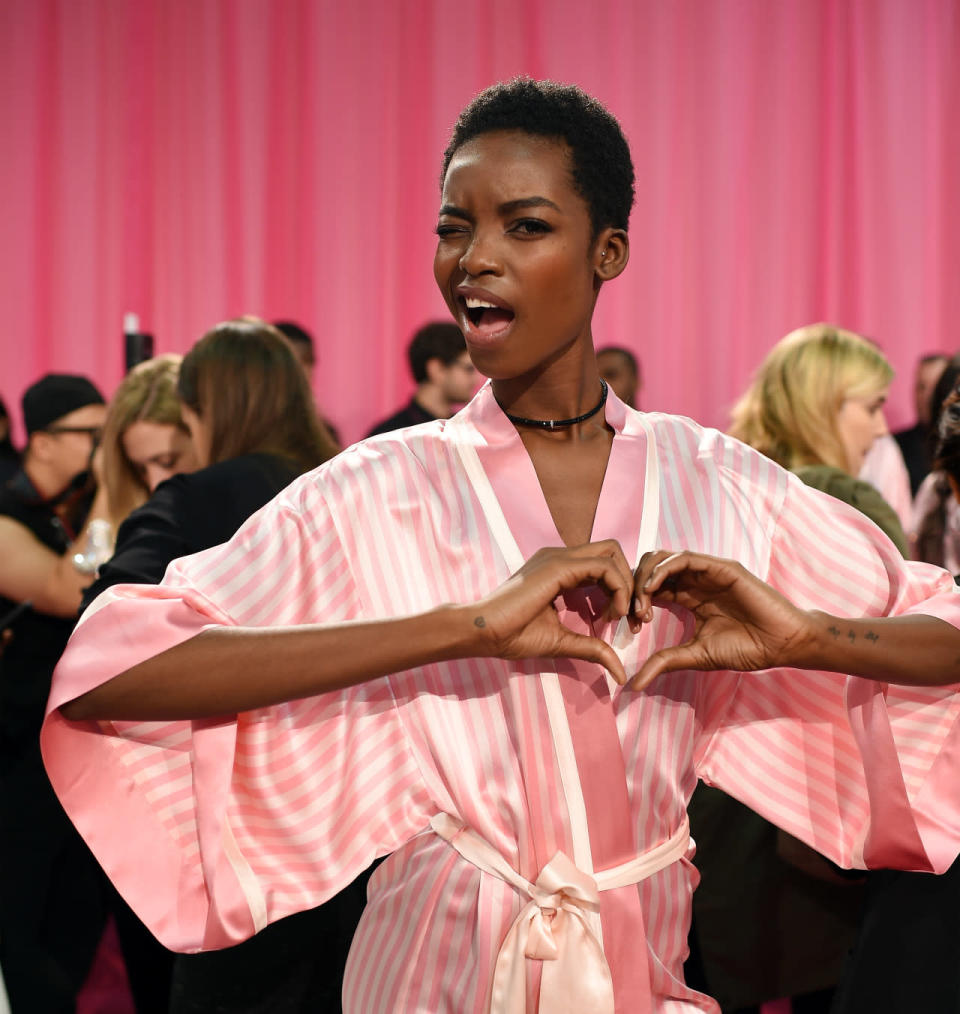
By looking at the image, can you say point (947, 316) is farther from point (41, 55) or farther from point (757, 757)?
point (757, 757)

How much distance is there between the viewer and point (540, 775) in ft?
3.95

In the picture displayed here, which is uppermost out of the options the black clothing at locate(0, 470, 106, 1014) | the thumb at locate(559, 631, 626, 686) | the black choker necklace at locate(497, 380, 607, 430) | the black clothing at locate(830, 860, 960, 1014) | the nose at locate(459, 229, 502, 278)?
the nose at locate(459, 229, 502, 278)

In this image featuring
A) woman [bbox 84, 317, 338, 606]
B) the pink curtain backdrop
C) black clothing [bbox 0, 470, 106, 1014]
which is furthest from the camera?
the pink curtain backdrop

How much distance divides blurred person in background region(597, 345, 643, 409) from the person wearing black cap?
2.71 meters

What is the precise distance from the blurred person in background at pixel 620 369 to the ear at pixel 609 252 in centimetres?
398

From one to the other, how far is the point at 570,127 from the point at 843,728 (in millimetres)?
674

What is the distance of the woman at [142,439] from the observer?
2.88 metres

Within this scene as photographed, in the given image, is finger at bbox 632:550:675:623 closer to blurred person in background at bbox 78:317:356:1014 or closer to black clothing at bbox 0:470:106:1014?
blurred person in background at bbox 78:317:356:1014

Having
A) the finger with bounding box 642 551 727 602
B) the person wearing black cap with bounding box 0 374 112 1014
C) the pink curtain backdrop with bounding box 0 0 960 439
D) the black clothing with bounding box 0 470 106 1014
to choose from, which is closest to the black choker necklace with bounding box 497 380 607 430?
the finger with bounding box 642 551 727 602

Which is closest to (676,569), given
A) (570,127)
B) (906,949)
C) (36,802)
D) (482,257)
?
(482,257)

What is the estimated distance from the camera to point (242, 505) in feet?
7.54

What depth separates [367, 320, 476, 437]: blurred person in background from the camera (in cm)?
460

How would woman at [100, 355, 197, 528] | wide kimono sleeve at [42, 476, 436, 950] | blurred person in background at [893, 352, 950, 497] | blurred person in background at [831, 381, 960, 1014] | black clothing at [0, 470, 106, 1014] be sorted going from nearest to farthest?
wide kimono sleeve at [42, 476, 436, 950], blurred person in background at [831, 381, 960, 1014], woman at [100, 355, 197, 528], black clothing at [0, 470, 106, 1014], blurred person in background at [893, 352, 950, 497]

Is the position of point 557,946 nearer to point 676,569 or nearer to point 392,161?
point 676,569
